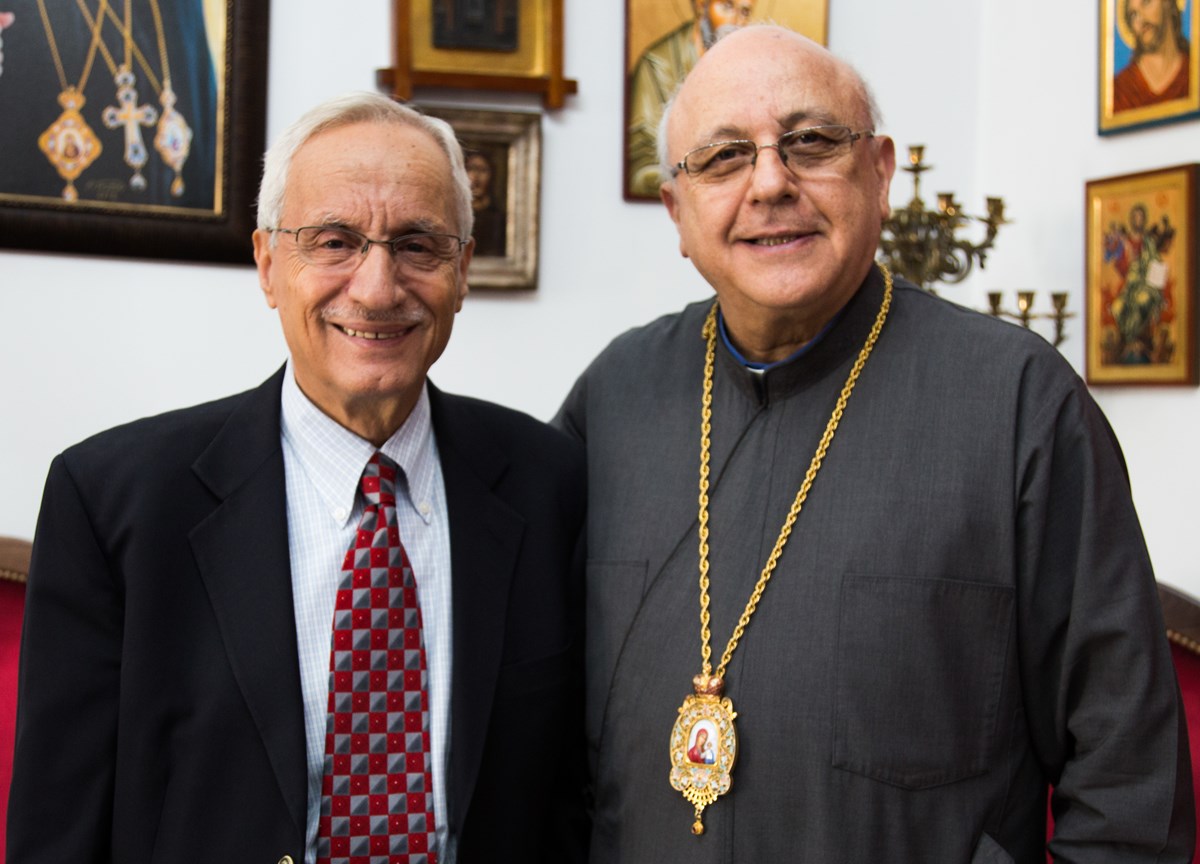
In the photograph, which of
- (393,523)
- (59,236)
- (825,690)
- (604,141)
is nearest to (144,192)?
(59,236)

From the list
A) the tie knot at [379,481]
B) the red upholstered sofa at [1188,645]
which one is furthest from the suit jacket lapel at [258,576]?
the red upholstered sofa at [1188,645]

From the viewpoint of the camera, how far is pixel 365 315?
1.73 m

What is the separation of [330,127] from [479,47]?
1478mm

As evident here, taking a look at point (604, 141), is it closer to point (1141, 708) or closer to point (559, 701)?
point (559, 701)

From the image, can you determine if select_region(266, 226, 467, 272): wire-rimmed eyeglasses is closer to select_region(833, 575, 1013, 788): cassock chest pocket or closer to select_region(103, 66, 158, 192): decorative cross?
select_region(833, 575, 1013, 788): cassock chest pocket

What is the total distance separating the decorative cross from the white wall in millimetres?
234

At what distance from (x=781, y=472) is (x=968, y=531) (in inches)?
11.3

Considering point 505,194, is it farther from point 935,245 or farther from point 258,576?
point 258,576

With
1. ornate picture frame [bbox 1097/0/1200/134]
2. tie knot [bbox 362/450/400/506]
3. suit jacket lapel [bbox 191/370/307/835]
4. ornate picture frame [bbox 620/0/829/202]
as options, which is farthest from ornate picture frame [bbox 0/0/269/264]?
ornate picture frame [bbox 1097/0/1200/134]

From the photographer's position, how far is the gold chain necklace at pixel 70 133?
2867 mm

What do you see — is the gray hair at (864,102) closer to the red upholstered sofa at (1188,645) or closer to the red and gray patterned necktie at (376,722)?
the red and gray patterned necktie at (376,722)

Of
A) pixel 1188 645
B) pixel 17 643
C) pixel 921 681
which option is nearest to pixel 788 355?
pixel 921 681

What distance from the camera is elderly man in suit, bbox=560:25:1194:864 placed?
1628 mm

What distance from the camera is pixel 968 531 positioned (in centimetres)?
166
